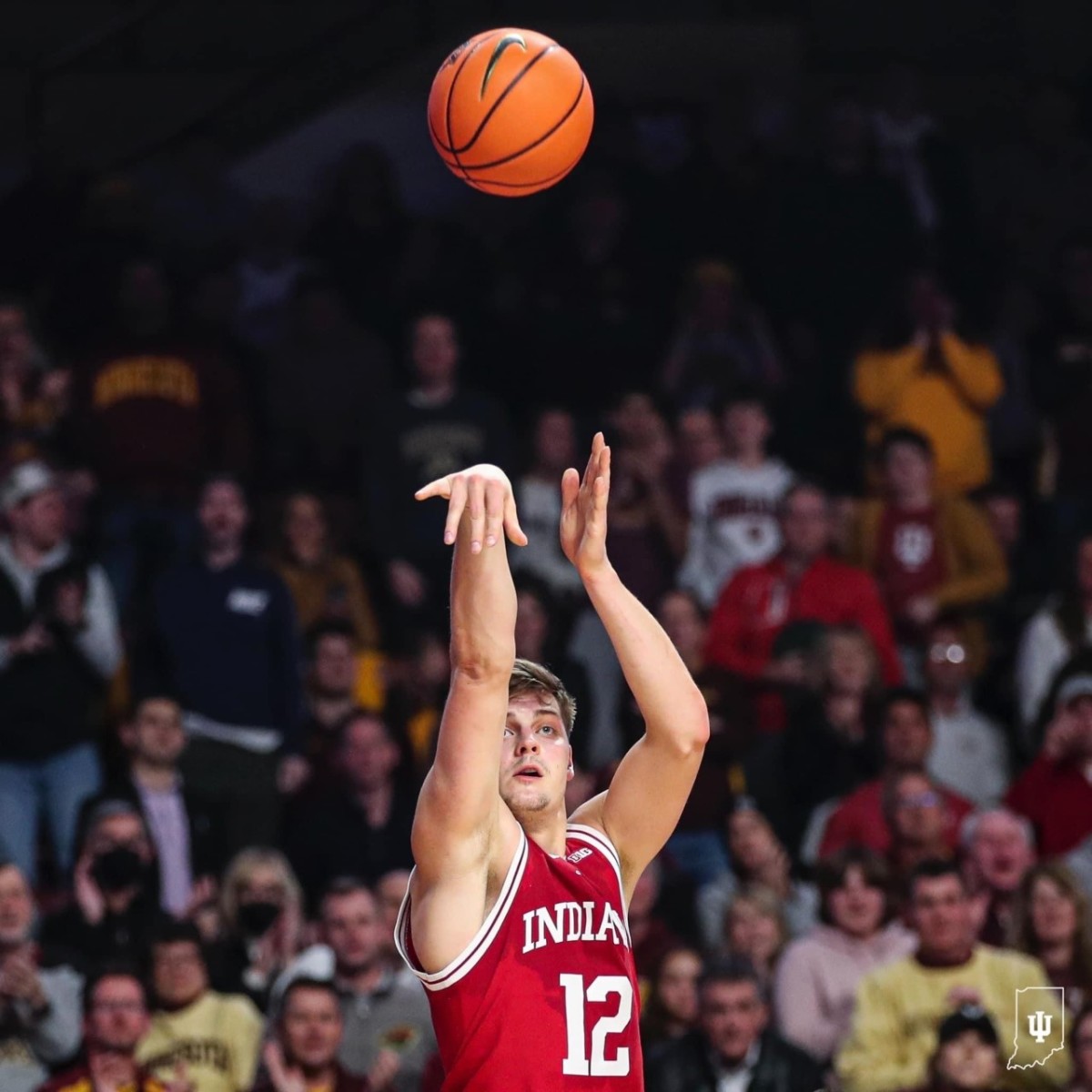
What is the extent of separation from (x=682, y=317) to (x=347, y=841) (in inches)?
176

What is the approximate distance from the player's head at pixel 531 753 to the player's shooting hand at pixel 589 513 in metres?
0.31

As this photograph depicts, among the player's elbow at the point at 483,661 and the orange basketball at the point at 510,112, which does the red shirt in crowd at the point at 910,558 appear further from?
the player's elbow at the point at 483,661

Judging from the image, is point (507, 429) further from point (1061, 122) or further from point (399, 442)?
point (1061, 122)

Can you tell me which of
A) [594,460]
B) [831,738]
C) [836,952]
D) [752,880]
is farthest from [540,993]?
[831,738]

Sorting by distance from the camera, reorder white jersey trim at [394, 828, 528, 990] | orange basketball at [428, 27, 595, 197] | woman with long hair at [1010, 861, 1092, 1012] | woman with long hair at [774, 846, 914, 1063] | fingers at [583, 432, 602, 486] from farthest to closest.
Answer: woman with long hair at [1010, 861, 1092, 1012] < woman with long hair at [774, 846, 914, 1063] < orange basketball at [428, 27, 595, 197] < fingers at [583, 432, 602, 486] < white jersey trim at [394, 828, 528, 990]

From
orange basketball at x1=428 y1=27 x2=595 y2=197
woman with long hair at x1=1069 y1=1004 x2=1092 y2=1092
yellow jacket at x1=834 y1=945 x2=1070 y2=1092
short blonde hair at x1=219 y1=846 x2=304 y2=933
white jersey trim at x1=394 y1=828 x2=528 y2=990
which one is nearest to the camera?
white jersey trim at x1=394 y1=828 x2=528 y2=990

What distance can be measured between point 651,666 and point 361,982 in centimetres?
413

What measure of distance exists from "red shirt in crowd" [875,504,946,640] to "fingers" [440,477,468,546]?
23.9 ft

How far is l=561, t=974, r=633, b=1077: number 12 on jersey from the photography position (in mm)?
5445

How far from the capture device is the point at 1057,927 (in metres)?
9.62

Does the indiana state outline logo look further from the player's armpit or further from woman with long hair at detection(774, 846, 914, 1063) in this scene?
the player's armpit

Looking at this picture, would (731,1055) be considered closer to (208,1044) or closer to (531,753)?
(208,1044)

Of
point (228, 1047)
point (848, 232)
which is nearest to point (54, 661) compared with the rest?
point (228, 1047)

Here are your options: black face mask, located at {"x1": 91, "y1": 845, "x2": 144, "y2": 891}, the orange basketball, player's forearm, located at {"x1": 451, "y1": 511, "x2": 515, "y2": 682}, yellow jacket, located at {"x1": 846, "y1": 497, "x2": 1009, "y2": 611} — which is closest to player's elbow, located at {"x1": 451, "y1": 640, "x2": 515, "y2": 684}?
player's forearm, located at {"x1": 451, "y1": 511, "x2": 515, "y2": 682}
